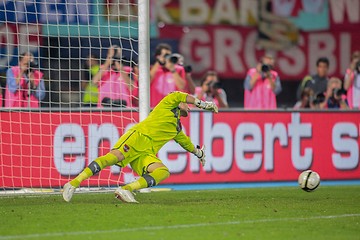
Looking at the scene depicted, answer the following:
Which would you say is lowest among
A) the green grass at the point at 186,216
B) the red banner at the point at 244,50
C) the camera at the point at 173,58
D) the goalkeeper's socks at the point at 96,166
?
the green grass at the point at 186,216

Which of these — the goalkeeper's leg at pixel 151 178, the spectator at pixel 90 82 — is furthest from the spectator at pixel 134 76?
the goalkeeper's leg at pixel 151 178

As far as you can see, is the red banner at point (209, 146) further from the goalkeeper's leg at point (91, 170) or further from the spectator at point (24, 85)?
the goalkeeper's leg at point (91, 170)

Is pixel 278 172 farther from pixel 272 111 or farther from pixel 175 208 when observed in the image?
pixel 175 208

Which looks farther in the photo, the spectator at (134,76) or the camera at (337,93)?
the camera at (337,93)

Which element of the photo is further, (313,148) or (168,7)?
(168,7)

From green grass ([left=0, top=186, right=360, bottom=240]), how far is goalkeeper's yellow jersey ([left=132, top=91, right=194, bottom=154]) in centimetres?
80

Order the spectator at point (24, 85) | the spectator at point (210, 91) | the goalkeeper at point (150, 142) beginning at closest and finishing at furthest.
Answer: the goalkeeper at point (150, 142)
the spectator at point (24, 85)
the spectator at point (210, 91)

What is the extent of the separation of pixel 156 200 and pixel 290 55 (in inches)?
457

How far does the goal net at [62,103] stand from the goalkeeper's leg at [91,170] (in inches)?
89.8

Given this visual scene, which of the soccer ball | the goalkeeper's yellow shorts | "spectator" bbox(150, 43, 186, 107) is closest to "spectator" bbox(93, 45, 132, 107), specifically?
"spectator" bbox(150, 43, 186, 107)

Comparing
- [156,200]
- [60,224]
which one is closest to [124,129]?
[156,200]

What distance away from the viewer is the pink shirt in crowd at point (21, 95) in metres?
15.2

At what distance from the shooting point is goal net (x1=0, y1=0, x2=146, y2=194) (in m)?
14.8

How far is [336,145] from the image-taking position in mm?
17266
